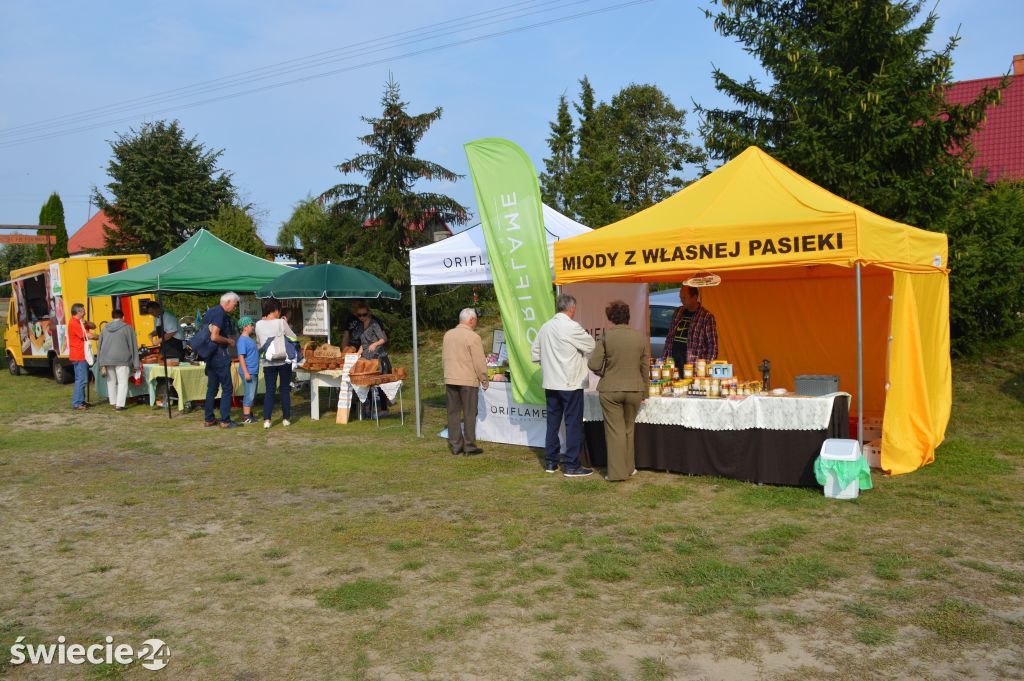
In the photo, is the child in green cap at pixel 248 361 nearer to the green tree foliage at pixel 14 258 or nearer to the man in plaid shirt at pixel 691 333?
the man in plaid shirt at pixel 691 333

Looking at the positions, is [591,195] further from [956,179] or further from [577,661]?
[577,661]

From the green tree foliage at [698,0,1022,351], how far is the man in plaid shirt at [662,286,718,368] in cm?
437

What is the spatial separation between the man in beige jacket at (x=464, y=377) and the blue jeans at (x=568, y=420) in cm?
116

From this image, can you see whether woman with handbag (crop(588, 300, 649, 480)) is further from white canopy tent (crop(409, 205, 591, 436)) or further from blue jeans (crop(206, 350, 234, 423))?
blue jeans (crop(206, 350, 234, 423))

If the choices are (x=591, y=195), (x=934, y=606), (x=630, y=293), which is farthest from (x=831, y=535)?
(x=591, y=195)

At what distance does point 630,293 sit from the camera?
955 cm

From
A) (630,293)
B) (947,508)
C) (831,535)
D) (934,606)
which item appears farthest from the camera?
(630,293)

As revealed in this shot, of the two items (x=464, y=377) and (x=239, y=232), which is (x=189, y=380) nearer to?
(x=464, y=377)

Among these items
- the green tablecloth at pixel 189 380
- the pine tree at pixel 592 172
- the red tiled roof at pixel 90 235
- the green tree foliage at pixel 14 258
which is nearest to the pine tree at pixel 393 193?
the pine tree at pixel 592 172

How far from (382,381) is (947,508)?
6868mm

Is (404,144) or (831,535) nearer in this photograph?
(831,535)

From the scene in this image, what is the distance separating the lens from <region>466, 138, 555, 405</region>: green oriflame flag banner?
8297 mm

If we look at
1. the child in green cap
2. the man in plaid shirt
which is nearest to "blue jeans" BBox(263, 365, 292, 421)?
the child in green cap

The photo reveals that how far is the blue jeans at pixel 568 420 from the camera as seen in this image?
24.2ft
